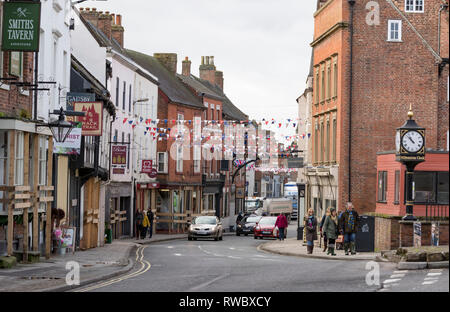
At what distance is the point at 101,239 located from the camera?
132 feet

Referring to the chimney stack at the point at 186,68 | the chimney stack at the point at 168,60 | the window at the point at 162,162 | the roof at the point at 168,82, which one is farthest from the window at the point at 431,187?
the chimney stack at the point at 186,68

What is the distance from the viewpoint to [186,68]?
254 feet

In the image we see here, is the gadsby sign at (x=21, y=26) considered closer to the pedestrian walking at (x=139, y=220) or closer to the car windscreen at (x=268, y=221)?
the pedestrian walking at (x=139, y=220)

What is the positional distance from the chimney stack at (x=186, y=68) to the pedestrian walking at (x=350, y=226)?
4857 centimetres

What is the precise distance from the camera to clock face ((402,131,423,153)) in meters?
28.8

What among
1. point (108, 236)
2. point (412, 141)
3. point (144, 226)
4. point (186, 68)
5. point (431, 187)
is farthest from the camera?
point (186, 68)

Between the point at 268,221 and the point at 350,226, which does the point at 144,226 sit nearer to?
the point at 268,221

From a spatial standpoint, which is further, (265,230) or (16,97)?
(265,230)

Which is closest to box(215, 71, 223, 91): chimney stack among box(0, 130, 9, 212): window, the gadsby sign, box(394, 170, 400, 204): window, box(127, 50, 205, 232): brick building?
box(127, 50, 205, 232): brick building

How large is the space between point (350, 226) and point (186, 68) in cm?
4939

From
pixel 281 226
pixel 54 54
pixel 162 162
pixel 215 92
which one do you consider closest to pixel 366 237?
pixel 54 54

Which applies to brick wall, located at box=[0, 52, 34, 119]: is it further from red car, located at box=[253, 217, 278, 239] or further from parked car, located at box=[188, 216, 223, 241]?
red car, located at box=[253, 217, 278, 239]

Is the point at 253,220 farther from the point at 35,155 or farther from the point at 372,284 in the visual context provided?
the point at 372,284
